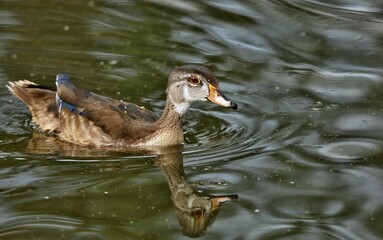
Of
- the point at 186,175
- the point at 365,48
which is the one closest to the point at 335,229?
the point at 186,175

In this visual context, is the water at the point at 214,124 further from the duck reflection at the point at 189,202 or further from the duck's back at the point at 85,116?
the duck's back at the point at 85,116

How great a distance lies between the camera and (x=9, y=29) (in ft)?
46.2

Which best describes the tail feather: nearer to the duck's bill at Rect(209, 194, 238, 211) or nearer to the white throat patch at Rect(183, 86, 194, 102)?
the white throat patch at Rect(183, 86, 194, 102)

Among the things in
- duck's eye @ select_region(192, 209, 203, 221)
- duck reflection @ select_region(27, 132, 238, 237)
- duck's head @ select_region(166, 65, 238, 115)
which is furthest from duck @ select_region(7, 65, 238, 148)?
duck's eye @ select_region(192, 209, 203, 221)

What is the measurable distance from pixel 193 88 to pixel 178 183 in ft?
4.77

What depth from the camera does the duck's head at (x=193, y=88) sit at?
1108 cm

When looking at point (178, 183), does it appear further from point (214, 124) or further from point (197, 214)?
point (214, 124)

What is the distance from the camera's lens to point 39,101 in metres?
12.0

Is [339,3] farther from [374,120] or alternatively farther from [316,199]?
[316,199]

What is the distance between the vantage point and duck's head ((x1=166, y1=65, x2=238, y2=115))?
11078 mm

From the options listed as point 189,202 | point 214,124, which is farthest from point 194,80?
point 189,202

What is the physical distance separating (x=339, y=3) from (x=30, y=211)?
7.70 meters

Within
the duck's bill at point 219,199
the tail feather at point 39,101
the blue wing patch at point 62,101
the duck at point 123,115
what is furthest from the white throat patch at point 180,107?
the duck's bill at point 219,199

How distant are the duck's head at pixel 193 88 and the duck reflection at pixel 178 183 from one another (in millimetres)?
545
